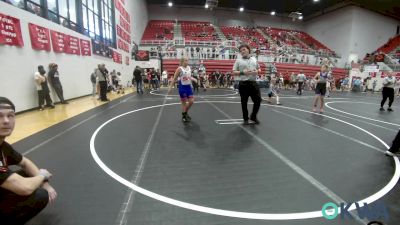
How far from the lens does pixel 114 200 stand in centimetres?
263

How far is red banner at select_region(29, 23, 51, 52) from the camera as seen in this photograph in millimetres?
8953

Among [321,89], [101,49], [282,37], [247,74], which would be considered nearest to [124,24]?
[101,49]

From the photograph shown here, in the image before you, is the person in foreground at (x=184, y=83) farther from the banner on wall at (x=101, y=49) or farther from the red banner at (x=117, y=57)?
the red banner at (x=117, y=57)

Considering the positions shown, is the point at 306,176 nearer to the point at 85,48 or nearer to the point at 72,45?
the point at 72,45

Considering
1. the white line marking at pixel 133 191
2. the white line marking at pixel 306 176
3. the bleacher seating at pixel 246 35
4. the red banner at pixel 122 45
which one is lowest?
the white line marking at pixel 133 191

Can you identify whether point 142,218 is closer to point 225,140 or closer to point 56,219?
point 56,219

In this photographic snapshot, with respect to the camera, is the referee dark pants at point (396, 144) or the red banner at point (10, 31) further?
the red banner at point (10, 31)

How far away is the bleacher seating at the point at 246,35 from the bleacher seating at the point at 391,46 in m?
14.9

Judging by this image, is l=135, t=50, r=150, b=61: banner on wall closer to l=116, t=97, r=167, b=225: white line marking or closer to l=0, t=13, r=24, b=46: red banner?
l=0, t=13, r=24, b=46: red banner

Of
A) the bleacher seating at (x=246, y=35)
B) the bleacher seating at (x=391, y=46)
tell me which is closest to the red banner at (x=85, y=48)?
the bleacher seating at (x=246, y=35)

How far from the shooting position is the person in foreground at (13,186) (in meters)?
1.72

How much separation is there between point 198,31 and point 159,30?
5429 mm

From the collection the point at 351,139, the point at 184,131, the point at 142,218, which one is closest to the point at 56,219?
the point at 142,218

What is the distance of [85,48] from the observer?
13.8 m
